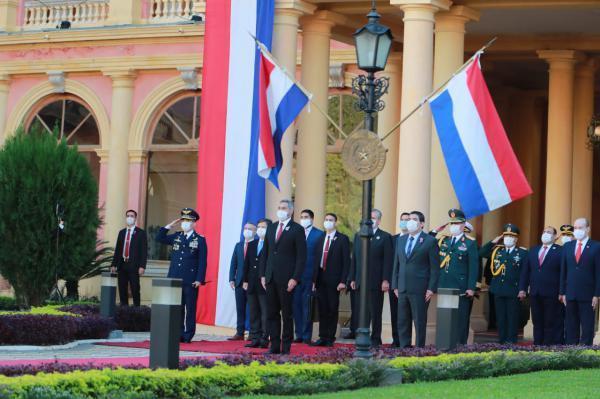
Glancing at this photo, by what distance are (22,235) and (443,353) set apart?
9.17 metres

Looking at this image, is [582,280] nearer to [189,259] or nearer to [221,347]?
[221,347]

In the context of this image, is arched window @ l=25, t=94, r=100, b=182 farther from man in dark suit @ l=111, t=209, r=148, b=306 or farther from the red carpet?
the red carpet

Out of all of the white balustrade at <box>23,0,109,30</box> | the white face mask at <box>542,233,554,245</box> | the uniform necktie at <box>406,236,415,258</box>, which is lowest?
the uniform necktie at <box>406,236,415,258</box>

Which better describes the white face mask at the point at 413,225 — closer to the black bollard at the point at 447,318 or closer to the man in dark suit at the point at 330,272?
the man in dark suit at the point at 330,272

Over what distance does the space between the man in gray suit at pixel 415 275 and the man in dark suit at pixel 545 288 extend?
1939 millimetres

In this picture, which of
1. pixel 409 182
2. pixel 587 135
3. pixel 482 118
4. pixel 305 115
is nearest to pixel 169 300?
pixel 482 118

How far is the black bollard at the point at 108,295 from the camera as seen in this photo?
63.4 ft

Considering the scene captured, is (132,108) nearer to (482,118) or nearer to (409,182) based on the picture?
(409,182)

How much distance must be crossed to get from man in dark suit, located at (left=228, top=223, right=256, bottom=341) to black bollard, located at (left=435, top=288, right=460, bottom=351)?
4466 mm

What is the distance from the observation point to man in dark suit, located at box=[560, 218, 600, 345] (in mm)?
17453

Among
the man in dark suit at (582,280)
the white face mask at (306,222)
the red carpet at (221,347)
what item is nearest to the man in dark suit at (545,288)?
the man in dark suit at (582,280)

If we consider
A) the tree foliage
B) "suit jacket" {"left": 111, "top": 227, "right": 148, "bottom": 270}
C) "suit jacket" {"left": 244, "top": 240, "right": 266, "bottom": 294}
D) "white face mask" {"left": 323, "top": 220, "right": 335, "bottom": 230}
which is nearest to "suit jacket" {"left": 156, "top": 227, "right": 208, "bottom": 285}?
"suit jacket" {"left": 244, "top": 240, "right": 266, "bottom": 294}

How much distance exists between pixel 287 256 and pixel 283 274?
22 centimetres

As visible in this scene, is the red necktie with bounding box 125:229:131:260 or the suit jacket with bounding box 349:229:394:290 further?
the red necktie with bounding box 125:229:131:260
